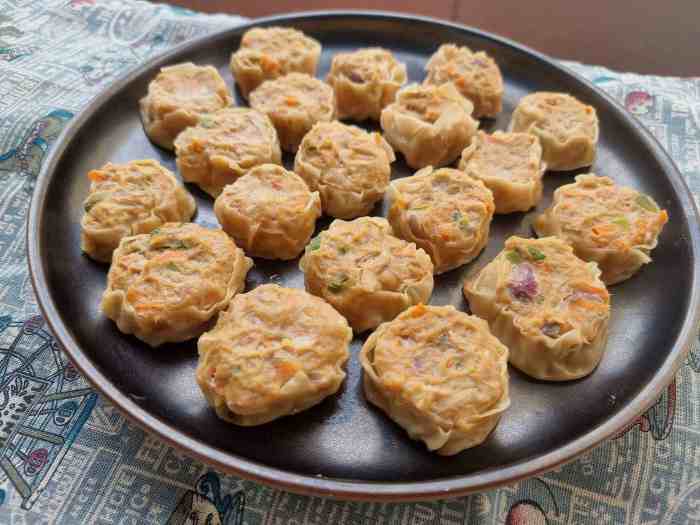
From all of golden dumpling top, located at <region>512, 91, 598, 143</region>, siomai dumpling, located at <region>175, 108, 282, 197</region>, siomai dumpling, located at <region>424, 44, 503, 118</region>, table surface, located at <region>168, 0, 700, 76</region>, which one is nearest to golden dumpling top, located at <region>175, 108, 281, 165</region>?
siomai dumpling, located at <region>175, 108, 282, 197</region>

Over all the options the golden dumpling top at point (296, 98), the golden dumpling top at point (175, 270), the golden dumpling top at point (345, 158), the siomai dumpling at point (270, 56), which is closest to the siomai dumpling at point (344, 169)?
the golden dumpling top at point (345, 158)

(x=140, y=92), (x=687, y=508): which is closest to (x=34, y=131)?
(x=140, y=92)

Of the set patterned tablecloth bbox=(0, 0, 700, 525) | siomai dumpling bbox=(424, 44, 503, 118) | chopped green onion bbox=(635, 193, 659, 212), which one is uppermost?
siomai dumpling bbox=(424, 44, 503, 118)

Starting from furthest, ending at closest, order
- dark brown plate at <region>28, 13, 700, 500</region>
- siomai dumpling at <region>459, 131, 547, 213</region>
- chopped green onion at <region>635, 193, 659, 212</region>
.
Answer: siomai dumpling at <region>459, 131, 547, 213</region> → chopped green onion at <region>635, 193, 659, 212</region> → dark brown plate at <region>28, 13, 700, 500</region>

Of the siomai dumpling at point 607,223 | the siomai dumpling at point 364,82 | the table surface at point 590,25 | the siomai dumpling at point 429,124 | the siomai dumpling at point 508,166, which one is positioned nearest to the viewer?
the siomai dumpling at point 607,223

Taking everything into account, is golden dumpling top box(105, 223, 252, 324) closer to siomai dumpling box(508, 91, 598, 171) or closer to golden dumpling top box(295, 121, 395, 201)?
golden dumpling top box(295, 121, 395, 201)

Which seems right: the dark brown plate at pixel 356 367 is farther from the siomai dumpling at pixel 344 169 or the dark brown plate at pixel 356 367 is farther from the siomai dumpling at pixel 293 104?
the siomai dumpling at pixel 293 104

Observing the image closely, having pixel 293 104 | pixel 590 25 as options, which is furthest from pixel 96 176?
pixel 590 25
